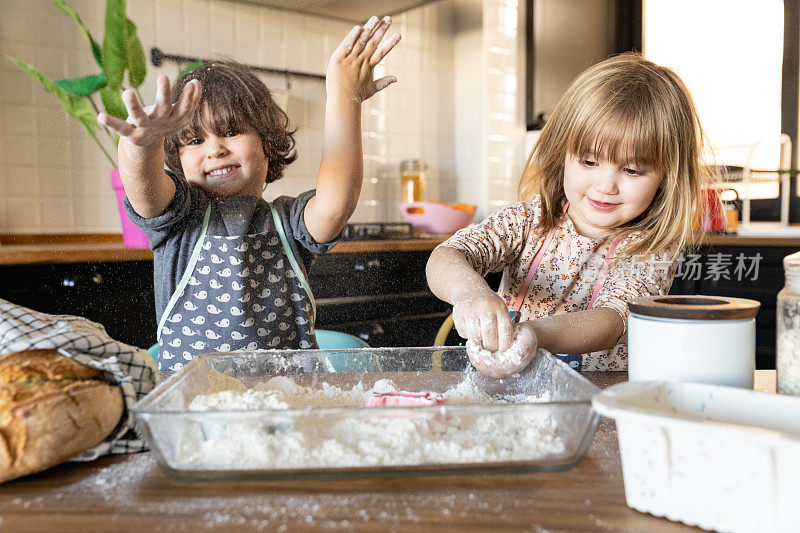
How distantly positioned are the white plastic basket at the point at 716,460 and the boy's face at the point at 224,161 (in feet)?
1.90

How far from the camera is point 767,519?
0.32 metres

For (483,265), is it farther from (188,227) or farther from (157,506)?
(157,506)

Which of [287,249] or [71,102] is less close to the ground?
[71,102]

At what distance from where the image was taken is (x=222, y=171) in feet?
2.68

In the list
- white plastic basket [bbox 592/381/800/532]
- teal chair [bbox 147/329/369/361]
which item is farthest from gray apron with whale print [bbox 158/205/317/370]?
white plastic basket [bbox 592/381/800/532]

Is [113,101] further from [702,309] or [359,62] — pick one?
[702,309]

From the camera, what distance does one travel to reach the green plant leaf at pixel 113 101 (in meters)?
1.05

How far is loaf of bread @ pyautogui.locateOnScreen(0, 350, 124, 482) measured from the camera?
385 millimetres

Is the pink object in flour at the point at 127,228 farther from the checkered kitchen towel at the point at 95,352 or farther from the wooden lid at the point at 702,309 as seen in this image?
the wooden lid at the point at 702,309

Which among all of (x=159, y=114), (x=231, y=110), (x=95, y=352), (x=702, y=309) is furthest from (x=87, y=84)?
(x=702, y=309)

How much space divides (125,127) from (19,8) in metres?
0.97

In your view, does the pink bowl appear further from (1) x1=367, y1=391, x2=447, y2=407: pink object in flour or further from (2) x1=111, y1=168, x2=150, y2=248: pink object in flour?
(1) x1=367, y1=391, x2=447, y2=407: pink object in flour

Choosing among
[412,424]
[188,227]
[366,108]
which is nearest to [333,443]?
[412,424]

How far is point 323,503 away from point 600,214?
0.66m
